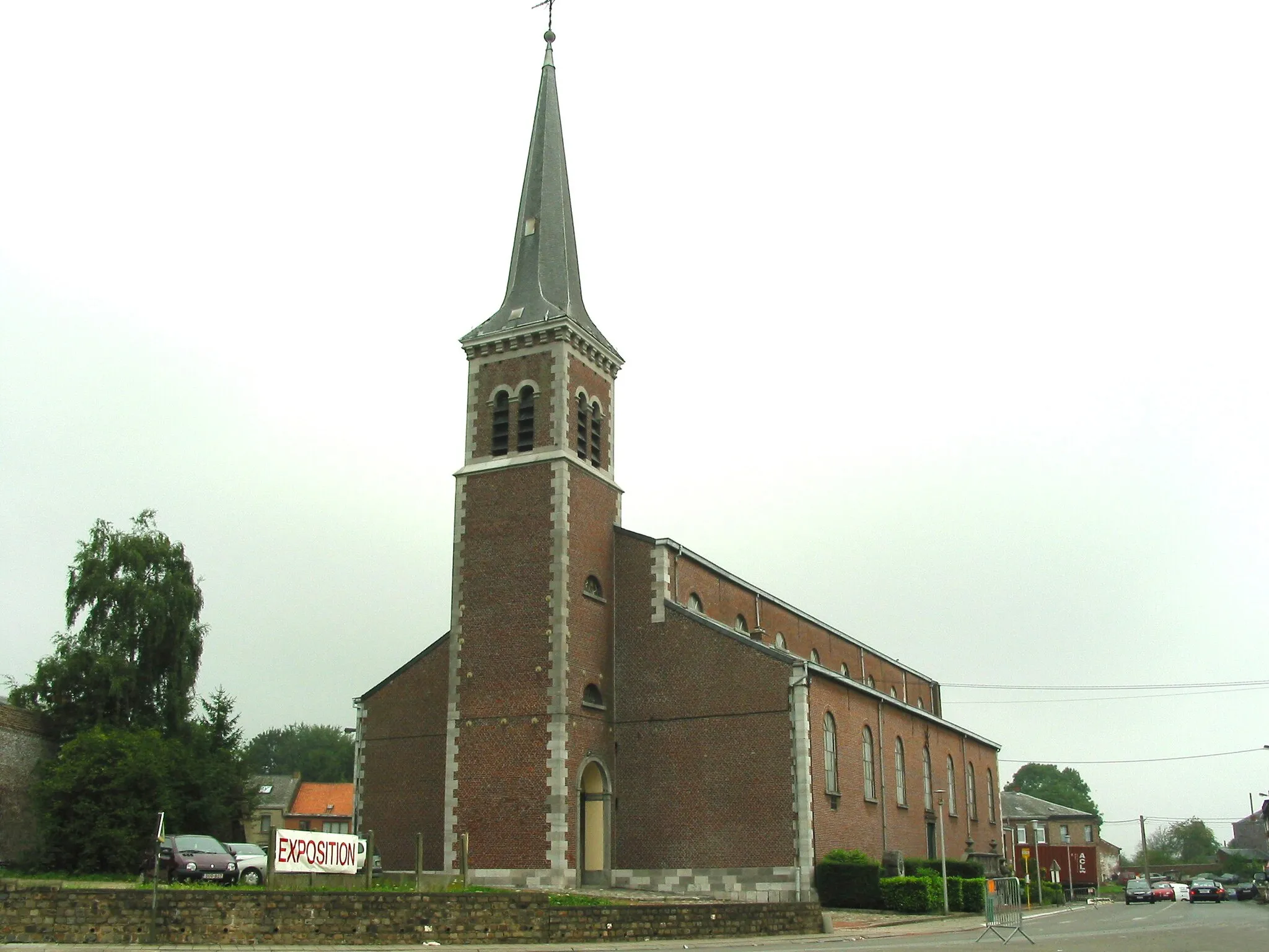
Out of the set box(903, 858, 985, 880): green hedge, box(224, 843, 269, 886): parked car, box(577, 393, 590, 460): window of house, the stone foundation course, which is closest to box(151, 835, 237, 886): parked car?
box(224, 843, 269, 886): parked car

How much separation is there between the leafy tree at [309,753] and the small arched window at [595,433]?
76487 millimetres

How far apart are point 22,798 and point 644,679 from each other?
2455cm

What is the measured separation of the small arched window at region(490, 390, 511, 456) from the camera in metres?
39.2

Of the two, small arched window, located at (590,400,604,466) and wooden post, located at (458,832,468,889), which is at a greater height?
small arched window, located at (590,400,604,466)

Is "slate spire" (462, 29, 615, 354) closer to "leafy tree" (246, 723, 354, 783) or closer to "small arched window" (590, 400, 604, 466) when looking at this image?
"small arched window" (590, 400, 604, 466)

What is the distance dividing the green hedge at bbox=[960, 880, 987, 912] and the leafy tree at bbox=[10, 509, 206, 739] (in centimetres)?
3132

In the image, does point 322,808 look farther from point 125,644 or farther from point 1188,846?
point 1188,846

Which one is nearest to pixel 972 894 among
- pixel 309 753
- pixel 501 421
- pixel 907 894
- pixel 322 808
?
pixel 907 894

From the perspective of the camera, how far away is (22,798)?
44.3 m

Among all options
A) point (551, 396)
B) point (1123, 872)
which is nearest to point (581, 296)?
point (551, 396)

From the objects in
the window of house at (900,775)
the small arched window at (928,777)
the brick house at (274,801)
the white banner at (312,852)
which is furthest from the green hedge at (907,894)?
the brick house at (274,801)

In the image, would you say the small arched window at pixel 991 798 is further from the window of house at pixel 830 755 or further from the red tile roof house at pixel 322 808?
the red tile roof house at pixel 322 808

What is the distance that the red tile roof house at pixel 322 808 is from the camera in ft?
273

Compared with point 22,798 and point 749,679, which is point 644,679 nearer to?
point 749,679
